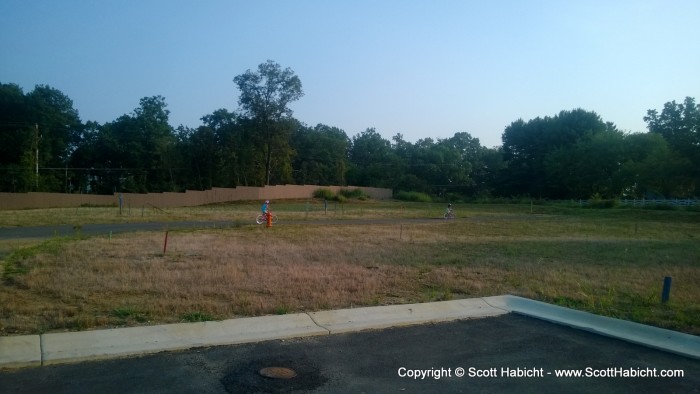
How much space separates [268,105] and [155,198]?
20.0m

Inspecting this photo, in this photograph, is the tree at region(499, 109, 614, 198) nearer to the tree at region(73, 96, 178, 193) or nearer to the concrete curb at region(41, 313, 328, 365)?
the tree at region(73, 96, 178, 193)

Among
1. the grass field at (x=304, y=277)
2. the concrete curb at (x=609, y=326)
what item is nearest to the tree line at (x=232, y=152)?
the grass field at (x=304, y=277)

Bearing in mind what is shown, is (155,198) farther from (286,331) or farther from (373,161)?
(373,161)

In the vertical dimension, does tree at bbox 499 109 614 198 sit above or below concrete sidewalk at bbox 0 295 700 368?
above

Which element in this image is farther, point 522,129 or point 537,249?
point 522,129

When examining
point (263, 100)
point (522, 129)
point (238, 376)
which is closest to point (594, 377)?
point (238, 376)

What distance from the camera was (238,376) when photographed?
6.10m

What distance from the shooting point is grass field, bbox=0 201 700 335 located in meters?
9.15

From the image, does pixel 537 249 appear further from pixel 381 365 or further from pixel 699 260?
pixel 381 365

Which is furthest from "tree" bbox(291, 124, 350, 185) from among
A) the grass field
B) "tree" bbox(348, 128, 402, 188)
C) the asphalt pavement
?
the asphalt pavement

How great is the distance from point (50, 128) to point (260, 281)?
6990 centimetres

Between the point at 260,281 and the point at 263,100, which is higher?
the point at 263,100

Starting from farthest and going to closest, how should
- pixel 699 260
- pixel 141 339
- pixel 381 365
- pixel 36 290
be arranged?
pixel 699 260
pixel 36 290
pixel 141 339
pixel 381 365

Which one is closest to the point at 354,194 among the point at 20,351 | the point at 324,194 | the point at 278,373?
the point at 324,194
